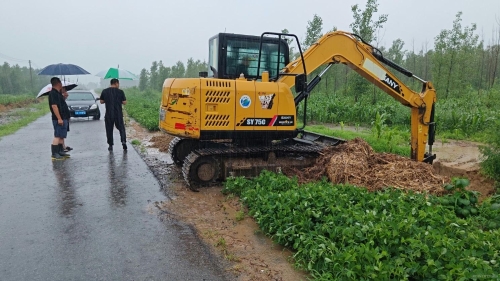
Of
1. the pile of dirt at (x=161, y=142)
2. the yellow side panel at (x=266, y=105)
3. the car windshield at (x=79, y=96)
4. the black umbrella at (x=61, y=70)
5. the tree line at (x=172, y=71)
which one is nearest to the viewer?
the yellow side panel at (x=266, y=105)

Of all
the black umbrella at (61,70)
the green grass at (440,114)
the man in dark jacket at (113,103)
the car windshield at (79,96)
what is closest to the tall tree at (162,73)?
the car windshield at (79,96)

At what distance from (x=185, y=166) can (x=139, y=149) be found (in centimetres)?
428

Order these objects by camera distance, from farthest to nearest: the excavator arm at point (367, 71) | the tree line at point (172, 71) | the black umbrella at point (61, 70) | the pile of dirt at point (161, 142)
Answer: the tree line at point (172, 71), the black umbrella at point (61, 70), the pile of dirt at point (161, 142), the excavator arm at point (367, 71)

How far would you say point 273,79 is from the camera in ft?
25.1

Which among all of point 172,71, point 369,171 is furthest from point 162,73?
point 369,171

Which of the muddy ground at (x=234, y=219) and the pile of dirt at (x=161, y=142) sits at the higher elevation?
the pile of dirt at (x=161, y=142)

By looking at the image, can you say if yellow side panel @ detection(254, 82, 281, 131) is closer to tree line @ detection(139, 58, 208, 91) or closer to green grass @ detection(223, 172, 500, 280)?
green grass @ detection(223, 172, 500, 280)

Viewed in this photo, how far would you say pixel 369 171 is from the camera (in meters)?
6.77

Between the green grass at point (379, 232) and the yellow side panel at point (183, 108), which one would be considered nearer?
the green grass at point (379, 232)

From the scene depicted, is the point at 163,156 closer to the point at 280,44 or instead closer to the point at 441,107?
the point at 280,44

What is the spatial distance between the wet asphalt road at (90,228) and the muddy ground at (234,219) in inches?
9.3

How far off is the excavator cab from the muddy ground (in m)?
2.49

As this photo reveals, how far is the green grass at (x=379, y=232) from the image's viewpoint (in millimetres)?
3295

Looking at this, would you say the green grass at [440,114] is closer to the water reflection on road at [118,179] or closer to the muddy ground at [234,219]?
the muddy ground at [234,219]
